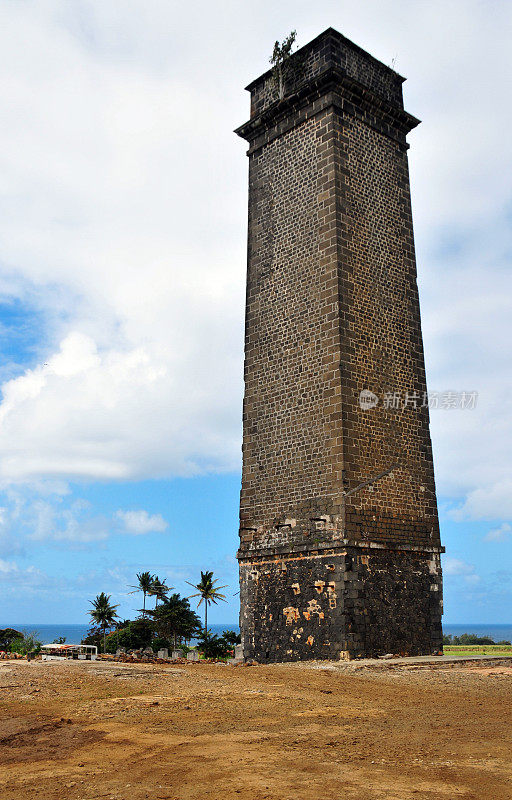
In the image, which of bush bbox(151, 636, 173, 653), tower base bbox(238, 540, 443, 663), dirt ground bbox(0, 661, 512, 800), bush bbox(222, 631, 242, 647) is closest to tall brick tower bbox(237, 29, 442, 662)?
tower base bbox(238, 540, 443, 663)

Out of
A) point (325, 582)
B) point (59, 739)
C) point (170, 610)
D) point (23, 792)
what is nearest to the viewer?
point (23, 792)

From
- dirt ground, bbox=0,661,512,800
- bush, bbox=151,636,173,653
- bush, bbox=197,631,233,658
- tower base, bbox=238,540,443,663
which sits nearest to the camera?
dirt ground, bbox=0,661,512,800

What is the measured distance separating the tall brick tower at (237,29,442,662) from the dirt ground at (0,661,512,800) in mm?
4766

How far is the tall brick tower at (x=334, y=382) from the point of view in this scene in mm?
16250

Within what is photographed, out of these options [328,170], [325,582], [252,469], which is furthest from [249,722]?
[328,170]

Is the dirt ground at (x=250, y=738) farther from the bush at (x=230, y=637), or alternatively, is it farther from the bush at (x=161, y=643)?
the bush at (x=161, y=643)

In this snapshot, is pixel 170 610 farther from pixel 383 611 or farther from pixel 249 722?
pixel 249 722

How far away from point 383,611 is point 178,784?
11.7 metres

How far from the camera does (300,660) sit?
16062 millimetres

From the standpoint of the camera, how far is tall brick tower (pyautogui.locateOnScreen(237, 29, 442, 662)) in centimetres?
1625

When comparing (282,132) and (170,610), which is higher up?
(282,132)

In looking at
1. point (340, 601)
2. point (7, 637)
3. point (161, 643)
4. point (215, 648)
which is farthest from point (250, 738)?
point (7, 637)

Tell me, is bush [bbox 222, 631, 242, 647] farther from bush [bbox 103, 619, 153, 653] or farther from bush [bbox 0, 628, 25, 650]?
bush [bbox 0, 628, 25, 650]

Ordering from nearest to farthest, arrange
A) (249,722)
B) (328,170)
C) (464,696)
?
(249,722)
(464,696)
(328,170)
